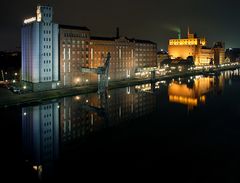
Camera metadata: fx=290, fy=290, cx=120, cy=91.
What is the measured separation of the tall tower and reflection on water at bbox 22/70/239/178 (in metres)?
3.94

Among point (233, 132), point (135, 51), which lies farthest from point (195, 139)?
point (135, 51)

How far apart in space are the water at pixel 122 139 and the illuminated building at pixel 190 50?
4777 cm

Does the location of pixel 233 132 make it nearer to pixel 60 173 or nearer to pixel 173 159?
pixel 173 159

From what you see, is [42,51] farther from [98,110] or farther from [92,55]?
[98,110]

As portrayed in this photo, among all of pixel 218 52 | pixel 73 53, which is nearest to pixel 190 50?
pixel 218 52

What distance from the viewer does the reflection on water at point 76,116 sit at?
14945 mm

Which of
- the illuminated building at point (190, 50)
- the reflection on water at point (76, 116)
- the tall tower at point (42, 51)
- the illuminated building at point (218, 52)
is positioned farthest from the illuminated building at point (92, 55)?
the illuminated building at point (218, 52)

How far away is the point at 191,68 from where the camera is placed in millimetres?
65812

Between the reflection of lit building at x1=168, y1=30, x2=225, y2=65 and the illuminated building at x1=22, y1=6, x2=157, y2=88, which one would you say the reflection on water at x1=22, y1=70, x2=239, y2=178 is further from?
the reflection of lit building at x1=168, y1=30, x2=225, y2=65

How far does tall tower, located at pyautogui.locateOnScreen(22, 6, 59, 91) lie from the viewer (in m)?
29.0

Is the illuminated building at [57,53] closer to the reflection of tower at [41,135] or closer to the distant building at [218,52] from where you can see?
the reflection of tower at [41,135]

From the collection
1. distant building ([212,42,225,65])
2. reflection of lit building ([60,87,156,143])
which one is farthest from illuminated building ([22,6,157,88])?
distant building ([212,42,225,65])

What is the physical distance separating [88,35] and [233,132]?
22.7 metres

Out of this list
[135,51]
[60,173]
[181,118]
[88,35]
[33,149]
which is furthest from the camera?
[135,51]
